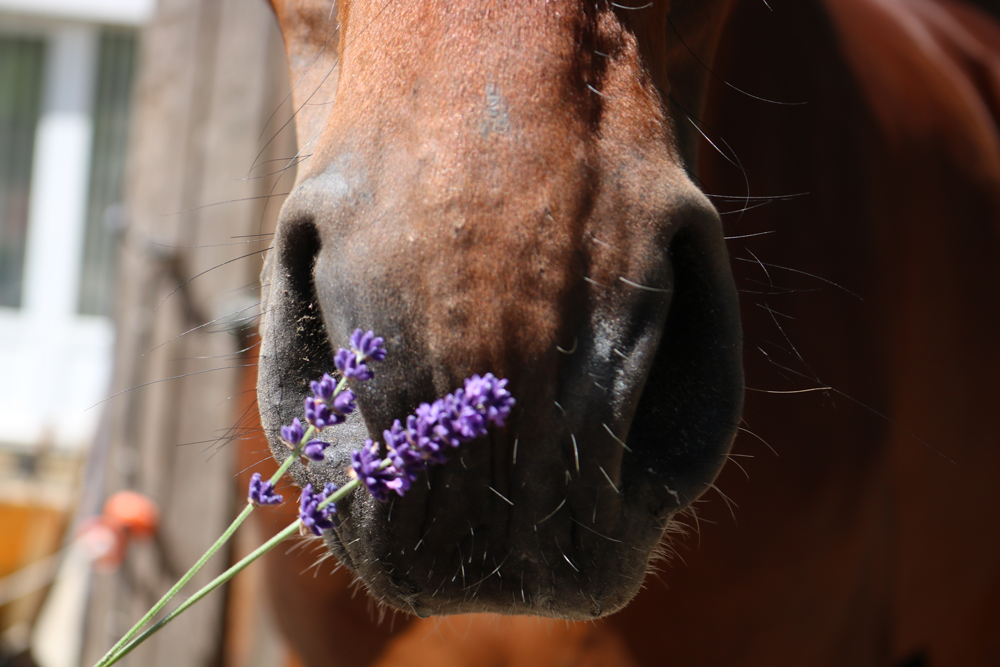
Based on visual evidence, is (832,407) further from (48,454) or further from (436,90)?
(48,454)

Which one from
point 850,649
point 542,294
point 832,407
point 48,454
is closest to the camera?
point 542,294

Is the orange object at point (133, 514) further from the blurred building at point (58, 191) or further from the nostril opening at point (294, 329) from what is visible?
the blurred building at point (58, 191)

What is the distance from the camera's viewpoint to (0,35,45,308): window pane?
4527 mm

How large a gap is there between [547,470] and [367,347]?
0.16m

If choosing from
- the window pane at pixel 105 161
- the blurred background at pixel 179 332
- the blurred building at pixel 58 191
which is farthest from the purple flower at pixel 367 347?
the window pane at pixel 105 161

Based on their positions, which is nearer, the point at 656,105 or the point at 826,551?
the point at 656,105

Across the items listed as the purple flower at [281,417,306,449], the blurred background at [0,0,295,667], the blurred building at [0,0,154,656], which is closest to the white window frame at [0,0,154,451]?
the blurred building at [0,0,154,656]

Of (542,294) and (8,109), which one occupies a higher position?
(542,294)

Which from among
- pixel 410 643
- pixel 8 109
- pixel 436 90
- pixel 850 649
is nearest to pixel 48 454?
pixel 8 109

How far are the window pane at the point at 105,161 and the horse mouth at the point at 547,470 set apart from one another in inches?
173

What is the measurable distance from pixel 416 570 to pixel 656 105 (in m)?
0.39

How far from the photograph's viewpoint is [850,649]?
49.4 inches

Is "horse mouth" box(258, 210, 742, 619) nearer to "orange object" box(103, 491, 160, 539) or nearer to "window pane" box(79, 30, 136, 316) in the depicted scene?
"orange object" box(103, 491, 160, 539)

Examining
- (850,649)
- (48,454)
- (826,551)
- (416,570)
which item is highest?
(416,570)
